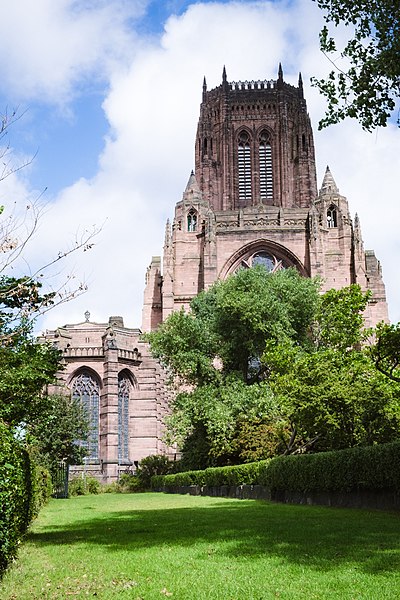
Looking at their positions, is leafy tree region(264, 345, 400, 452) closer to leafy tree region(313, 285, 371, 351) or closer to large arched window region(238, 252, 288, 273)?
leafy tree region(313, 285, 371, 351)

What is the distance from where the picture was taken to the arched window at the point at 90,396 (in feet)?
143

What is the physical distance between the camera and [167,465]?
39.8 meters

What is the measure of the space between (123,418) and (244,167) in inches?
1184

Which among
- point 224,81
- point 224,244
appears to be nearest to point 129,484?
point 224,244

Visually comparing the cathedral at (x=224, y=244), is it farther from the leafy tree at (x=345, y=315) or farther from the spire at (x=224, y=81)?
the leafy tree at (x=345, y=315)

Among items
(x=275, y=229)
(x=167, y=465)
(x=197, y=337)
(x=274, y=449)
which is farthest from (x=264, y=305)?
(x=275, y=229)

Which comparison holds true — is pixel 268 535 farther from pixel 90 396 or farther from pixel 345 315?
pixel 90 396

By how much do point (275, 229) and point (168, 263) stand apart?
27.1 feet

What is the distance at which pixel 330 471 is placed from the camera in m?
16.3

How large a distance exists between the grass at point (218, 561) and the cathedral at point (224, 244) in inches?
1020

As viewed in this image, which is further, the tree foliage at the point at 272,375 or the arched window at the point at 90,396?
the arched window at the point at 90,396

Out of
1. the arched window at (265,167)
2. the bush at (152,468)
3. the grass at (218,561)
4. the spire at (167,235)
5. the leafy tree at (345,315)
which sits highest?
the arched window at (265,167)

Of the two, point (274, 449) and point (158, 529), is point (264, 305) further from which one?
point (158, 529)

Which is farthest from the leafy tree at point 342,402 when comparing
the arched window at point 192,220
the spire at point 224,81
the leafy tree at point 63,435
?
the spire at point 224,81
